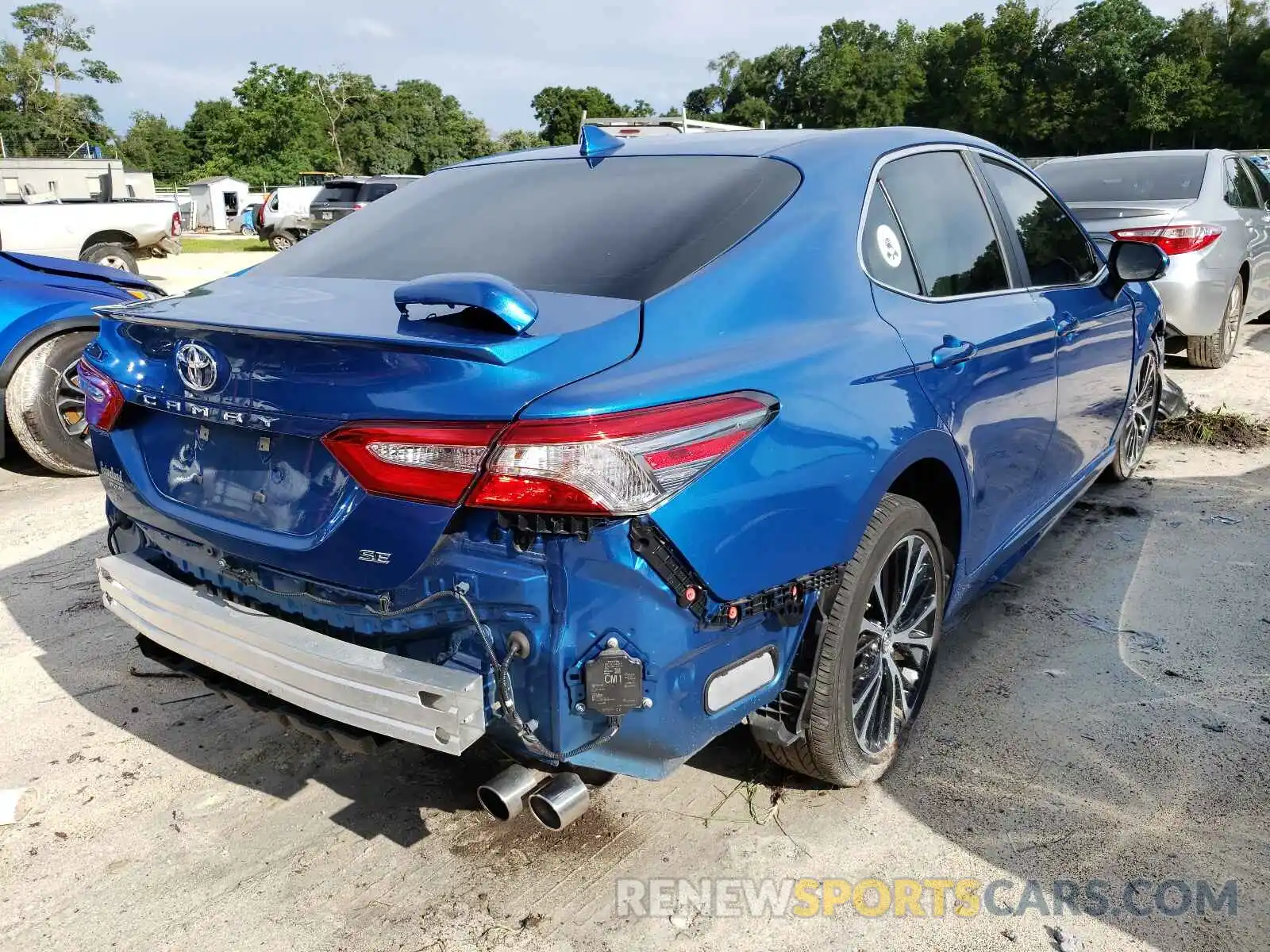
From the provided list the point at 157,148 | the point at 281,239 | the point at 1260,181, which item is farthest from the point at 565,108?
the point at 1260,181

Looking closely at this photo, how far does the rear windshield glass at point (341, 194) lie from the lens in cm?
2419

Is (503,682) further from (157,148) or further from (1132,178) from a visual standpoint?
(157,148)

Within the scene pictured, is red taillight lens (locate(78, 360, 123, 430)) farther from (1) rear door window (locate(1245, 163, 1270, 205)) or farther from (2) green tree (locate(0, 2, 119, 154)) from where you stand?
(2) green tree (locate(0, 2, 119, 154))

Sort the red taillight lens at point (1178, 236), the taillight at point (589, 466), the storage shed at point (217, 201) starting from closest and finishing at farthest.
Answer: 1. the taillight at point (589, 466)
2. the red taillight lens at point (1178, 236)
3. the storage shed at point (217, 201)

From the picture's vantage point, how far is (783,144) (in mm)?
2748

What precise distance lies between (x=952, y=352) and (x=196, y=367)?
1.87 metres

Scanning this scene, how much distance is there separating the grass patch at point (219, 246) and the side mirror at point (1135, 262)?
78.9 ft

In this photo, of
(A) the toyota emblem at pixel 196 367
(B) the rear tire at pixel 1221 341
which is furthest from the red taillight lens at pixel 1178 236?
(A) the toyota emblem at pixel 196 367

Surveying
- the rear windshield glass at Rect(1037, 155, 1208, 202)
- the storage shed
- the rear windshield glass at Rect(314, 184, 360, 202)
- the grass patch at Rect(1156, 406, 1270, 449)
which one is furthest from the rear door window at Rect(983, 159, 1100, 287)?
the storage shed

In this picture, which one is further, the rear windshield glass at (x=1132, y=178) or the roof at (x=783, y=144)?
the rear windshield glass at (x=1132, y=178)

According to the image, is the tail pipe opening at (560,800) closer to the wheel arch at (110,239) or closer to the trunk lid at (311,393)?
the trunk lid at (311,393)

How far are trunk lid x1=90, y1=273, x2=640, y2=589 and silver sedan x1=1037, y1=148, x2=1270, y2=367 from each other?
5.50 metres

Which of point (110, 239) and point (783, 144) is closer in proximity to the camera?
point (783, 144)

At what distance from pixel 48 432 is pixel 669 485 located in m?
5.13
